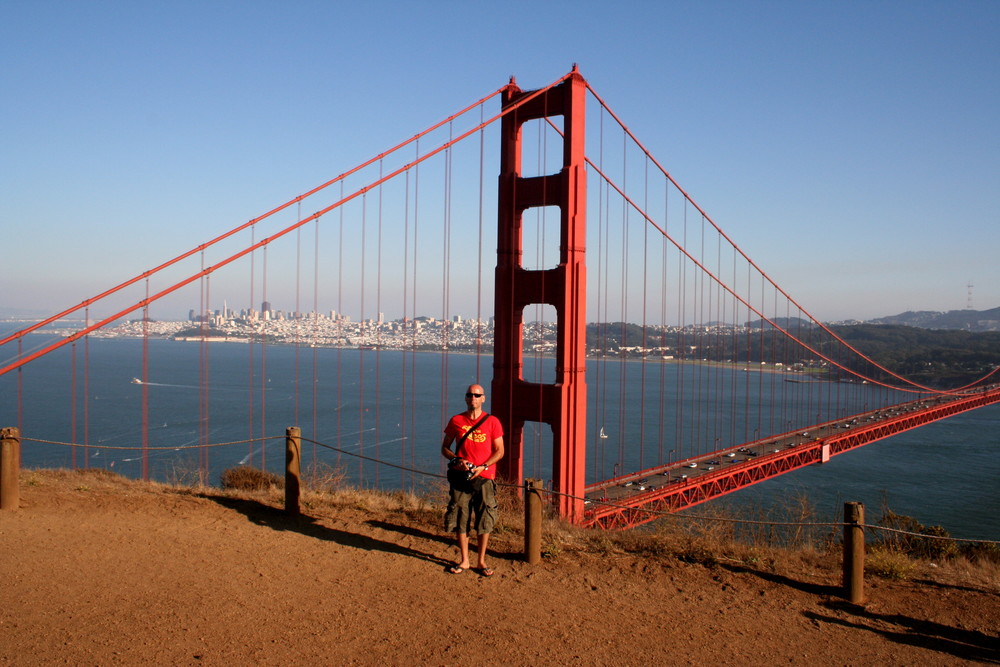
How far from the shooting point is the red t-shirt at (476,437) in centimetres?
464

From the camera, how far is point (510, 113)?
37.3 ft

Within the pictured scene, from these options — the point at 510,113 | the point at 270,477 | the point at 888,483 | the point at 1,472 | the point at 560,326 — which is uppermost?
the point at 510,113

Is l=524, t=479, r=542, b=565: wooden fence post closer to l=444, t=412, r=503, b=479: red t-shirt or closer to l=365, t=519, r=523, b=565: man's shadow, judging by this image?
l=365, t=519, r=523, b=565: man's shadow

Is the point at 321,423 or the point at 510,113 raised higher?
the point at 510,113

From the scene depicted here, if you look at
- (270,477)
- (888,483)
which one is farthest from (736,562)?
(888,483)

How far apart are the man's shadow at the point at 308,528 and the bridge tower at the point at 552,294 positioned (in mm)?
4894

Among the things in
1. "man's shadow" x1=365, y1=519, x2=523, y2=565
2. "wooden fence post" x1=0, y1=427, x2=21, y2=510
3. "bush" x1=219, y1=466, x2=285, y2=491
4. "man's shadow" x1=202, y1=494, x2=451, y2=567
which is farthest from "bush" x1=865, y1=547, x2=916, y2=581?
"wooden fence post" x1=0, y1=427, x2=21, y2=510

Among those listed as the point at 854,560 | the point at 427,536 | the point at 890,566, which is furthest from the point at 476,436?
the point at 890,566

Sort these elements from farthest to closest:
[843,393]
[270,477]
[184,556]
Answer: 1. [843,393]
2. [270,477]
3. [184,556]

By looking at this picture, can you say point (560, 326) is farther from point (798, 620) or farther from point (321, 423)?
point (321, 423)

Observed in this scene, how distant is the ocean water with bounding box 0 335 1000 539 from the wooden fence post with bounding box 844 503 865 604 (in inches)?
332

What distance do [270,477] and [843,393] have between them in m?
70.9

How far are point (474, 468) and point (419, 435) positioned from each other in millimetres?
34108

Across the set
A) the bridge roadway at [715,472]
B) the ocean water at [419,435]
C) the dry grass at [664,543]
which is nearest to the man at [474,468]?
the dry grass at [664,543]
